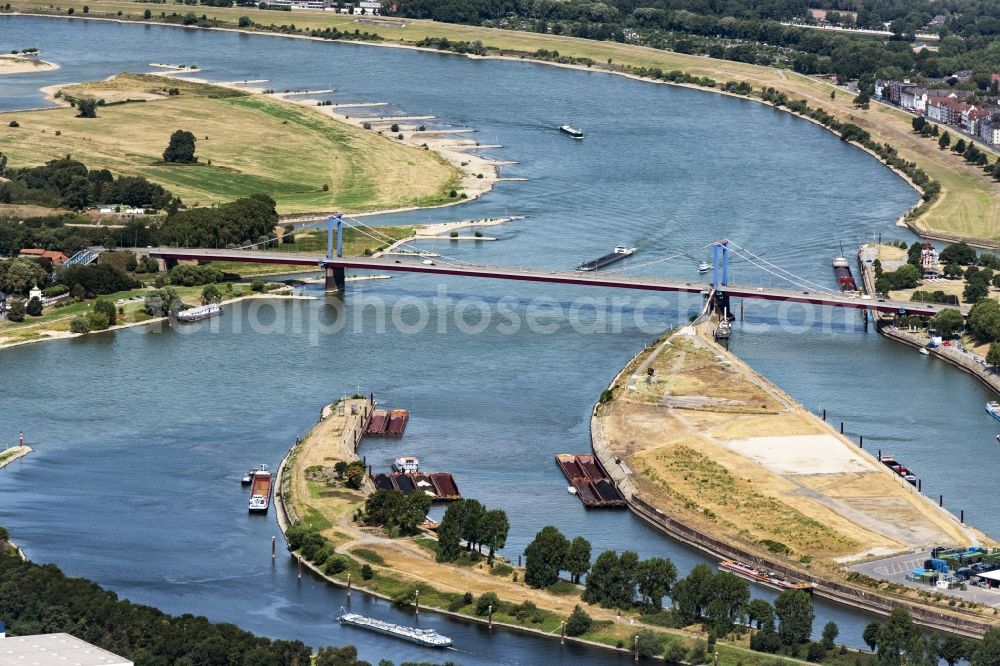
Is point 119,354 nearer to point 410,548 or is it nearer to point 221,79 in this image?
point 410,548

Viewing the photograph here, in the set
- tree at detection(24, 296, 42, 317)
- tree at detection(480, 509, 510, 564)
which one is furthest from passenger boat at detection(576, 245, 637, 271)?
tree at detection(480, 509, 510, 564)

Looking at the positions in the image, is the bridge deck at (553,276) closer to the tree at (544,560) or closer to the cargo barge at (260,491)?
the cargo barge at (260,491)

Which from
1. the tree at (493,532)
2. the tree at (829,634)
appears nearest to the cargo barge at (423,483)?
the tree at (493,532)

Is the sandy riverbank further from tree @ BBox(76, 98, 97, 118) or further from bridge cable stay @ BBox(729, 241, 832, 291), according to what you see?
bridge cable stay @ BBox(729, 241, 832, 291)

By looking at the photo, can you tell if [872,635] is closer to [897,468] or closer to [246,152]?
[897,468]

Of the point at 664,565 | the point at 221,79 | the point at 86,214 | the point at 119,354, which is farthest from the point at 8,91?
the point at 664,565

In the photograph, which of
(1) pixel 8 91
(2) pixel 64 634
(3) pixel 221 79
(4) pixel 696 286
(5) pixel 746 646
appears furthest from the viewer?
(3) pixel 221 79
